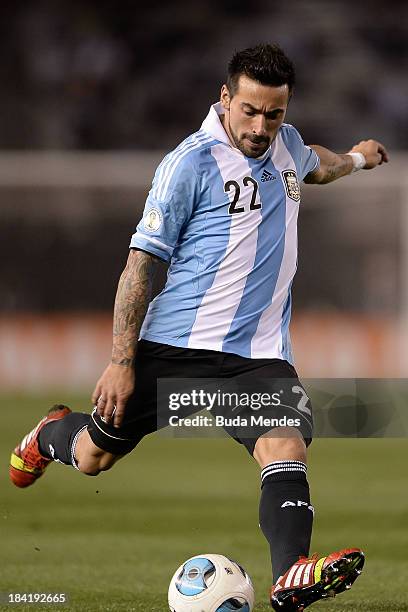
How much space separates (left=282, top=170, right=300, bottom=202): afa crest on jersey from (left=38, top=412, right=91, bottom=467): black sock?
1.34m

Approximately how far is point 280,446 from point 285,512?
0.85 ft

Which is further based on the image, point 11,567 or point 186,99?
point 186,99

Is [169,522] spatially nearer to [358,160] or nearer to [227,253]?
[358,160]

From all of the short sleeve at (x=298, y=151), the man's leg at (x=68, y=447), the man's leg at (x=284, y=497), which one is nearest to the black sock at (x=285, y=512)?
the man's leg at (x=284, y=497)

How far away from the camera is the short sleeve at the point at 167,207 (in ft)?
14.9

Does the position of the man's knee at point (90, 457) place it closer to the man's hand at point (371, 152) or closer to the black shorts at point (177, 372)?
the black shorts at point (177, 372)

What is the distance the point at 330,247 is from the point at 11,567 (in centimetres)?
926

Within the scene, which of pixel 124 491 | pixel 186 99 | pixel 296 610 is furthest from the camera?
pixel 186 99

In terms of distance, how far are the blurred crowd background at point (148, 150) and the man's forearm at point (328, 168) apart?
8.04m

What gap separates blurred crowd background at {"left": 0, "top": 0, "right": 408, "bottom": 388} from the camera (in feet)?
46.0

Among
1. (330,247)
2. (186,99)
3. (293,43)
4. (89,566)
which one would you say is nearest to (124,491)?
(89,566)

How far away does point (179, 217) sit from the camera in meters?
4.60

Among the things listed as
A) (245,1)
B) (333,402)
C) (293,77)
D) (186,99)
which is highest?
(245,1)

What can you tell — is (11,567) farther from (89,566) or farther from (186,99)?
(186,99)
